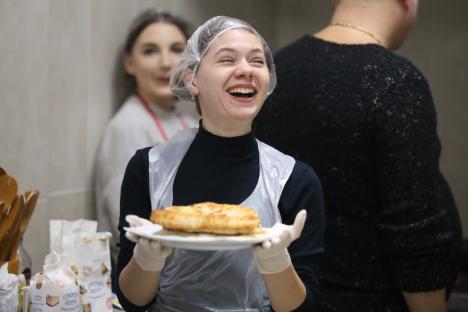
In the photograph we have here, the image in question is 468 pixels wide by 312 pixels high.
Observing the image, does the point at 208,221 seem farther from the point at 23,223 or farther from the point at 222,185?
the point at 23,223

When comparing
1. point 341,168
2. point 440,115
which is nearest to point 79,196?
point 341,168

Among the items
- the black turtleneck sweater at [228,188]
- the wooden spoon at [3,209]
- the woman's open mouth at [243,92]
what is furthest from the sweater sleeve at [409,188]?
the wooden spoon at [3,209]

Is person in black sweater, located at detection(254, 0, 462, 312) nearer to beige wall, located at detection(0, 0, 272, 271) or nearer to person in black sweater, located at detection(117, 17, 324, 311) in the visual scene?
person in black sweater, located at detection(117, 17, 324, 311)

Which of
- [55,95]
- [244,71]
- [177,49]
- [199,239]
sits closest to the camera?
[199,239]

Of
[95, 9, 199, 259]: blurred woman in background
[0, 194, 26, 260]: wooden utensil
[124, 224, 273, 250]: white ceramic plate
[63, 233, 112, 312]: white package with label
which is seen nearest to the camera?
[124, 224, 273, 250]: white ceramic plate

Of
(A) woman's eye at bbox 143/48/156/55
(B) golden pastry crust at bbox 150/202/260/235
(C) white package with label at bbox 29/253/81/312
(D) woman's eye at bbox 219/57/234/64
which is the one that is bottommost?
(C) white package with label at bbox 29/253/81/312

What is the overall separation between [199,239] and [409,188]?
69 centimetres

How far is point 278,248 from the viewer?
962mm

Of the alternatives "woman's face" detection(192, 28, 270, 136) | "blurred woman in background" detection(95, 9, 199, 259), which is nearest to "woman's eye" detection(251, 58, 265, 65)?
"woman's face" detection(192, 28, 270, 136)

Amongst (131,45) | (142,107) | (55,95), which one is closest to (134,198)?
(55,95)

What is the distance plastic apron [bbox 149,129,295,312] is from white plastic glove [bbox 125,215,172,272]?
106mm

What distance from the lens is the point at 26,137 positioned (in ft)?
5.23

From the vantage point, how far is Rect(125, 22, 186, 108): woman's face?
2.10 metres

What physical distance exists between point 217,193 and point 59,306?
42 cm
